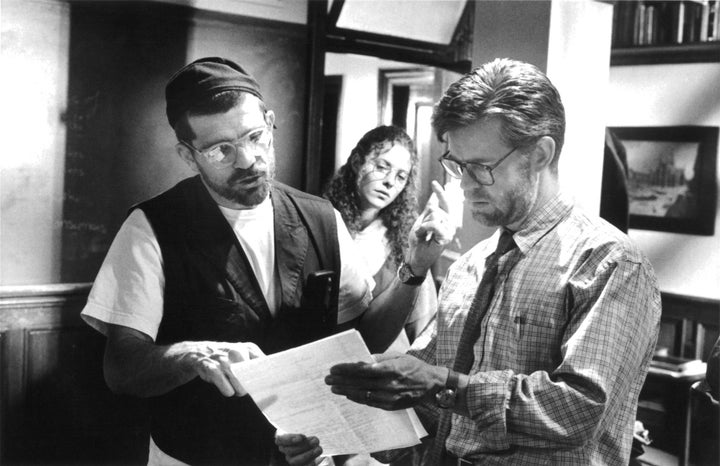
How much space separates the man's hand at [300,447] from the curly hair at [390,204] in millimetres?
821

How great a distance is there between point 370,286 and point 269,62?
74cm

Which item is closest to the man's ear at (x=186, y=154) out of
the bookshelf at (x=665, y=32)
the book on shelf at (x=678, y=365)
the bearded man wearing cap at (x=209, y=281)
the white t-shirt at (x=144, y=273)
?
the bearded man wearing cap at (x=209, y=281)

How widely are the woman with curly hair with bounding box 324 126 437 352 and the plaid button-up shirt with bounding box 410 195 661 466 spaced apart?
64 centimetres

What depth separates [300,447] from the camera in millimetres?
1887

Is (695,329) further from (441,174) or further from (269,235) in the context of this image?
(269,235)

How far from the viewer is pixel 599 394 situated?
1.57 meters

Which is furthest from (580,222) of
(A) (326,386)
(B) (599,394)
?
(A) (326,386)

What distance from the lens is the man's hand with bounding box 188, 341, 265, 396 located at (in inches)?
72.3

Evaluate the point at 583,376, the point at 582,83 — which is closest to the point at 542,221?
the point at 583,376

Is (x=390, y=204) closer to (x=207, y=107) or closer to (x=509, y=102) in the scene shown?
(x=207, y=107)

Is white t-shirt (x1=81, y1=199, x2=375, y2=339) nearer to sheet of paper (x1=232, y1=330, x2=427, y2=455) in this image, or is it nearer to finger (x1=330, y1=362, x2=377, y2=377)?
sheet of paper (x1=232, y1=330, x2=427, y2=455)

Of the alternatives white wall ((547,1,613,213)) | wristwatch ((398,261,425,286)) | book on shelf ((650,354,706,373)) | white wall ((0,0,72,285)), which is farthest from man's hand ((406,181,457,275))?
book on shelf ((650,354,706,373))

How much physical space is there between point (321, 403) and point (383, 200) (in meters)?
1.02

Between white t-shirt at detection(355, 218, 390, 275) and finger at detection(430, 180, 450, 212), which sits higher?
finger at detection(430, 180, 450, 212)
